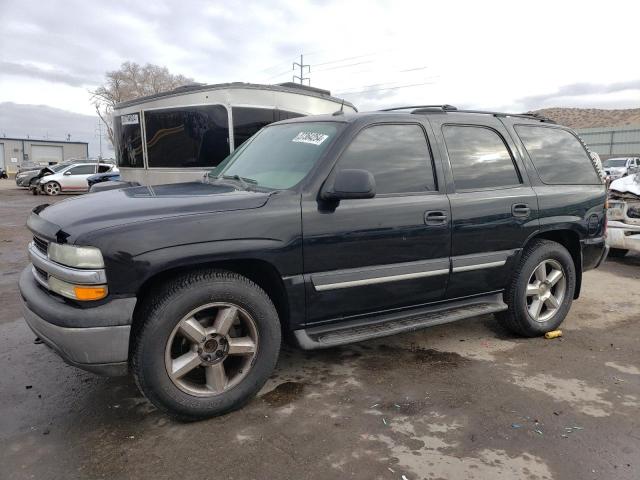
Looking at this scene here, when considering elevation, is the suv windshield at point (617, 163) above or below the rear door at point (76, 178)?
above

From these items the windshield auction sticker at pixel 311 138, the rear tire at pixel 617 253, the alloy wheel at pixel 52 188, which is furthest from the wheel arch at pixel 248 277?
the alloy wheel at pixel 52 188

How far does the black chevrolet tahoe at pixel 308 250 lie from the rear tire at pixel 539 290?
0.05 feet

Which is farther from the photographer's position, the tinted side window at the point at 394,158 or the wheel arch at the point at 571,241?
the wheel arch at the point at 571,241

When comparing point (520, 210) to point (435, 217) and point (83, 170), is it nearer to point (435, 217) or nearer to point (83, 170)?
point (435, 217)

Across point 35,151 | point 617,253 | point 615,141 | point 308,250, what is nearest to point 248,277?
point 308,250

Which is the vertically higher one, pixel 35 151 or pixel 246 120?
pixel 35 151

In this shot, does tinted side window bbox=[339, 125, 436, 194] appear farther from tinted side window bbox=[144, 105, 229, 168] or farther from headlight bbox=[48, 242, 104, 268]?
tinted side window bbox=[144, 105, 229, 168]

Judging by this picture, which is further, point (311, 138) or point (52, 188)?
point (52, 188)

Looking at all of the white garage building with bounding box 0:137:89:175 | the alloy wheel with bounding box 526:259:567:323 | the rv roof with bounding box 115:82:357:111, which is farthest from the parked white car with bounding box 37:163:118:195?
the white garage building with bounding box 0:137:89:175

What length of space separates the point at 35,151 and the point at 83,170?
63369 mm

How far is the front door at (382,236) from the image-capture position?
123 inches

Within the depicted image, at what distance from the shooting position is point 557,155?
4.45m

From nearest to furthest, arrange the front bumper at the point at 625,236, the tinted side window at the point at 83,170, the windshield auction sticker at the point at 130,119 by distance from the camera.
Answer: the front bumper at the point at 625,236 < the windshield auction sticker at the point at 130,119 < the tinted side window at the point at 83,170

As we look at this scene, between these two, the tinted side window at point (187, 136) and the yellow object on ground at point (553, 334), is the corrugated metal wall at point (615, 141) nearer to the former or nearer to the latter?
the tinted side window at point (187, 136)
